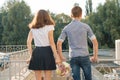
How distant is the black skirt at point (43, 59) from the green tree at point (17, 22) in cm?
2667

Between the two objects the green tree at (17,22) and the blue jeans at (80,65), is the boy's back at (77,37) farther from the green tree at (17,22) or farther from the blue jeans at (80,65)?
the green tree at (17,22)

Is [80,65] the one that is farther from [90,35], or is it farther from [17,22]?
[17,22]

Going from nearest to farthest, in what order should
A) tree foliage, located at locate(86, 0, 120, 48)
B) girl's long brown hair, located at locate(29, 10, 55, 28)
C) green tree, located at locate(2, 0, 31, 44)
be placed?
girl's long brown hair, located at locate(29, 10, 55, 28) < green tree, located at locate(2, 0, 31, 44) < tree foliage, located at locate(86, 0, 120, 48)

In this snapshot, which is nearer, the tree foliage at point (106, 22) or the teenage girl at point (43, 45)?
the teenage girl at point (43, 45)

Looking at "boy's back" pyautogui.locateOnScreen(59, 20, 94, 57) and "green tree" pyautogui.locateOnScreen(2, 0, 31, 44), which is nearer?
"boy's back" pyautogui.locateOnScreen(59, 20, 94, 57)

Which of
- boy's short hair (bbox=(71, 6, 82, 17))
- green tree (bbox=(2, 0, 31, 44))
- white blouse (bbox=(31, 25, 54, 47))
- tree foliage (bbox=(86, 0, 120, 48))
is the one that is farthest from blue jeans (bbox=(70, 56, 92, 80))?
tree foliage (bbox=(86, 0, 120, 48))

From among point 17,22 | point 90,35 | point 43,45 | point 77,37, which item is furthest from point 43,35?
point 17,22

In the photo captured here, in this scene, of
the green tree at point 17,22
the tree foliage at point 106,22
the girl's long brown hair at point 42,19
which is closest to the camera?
the girl's long brown hair at point 42,19

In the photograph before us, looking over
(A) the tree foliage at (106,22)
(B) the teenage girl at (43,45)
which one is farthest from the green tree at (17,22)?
(B) the teenage girl at (43,45)

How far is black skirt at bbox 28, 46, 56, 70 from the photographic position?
523 cm

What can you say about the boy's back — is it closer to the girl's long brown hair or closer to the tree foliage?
the girl's long brown hair

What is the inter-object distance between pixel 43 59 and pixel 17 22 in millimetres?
27108

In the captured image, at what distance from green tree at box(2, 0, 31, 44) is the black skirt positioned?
87.5ft

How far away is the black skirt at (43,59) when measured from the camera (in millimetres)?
5227
